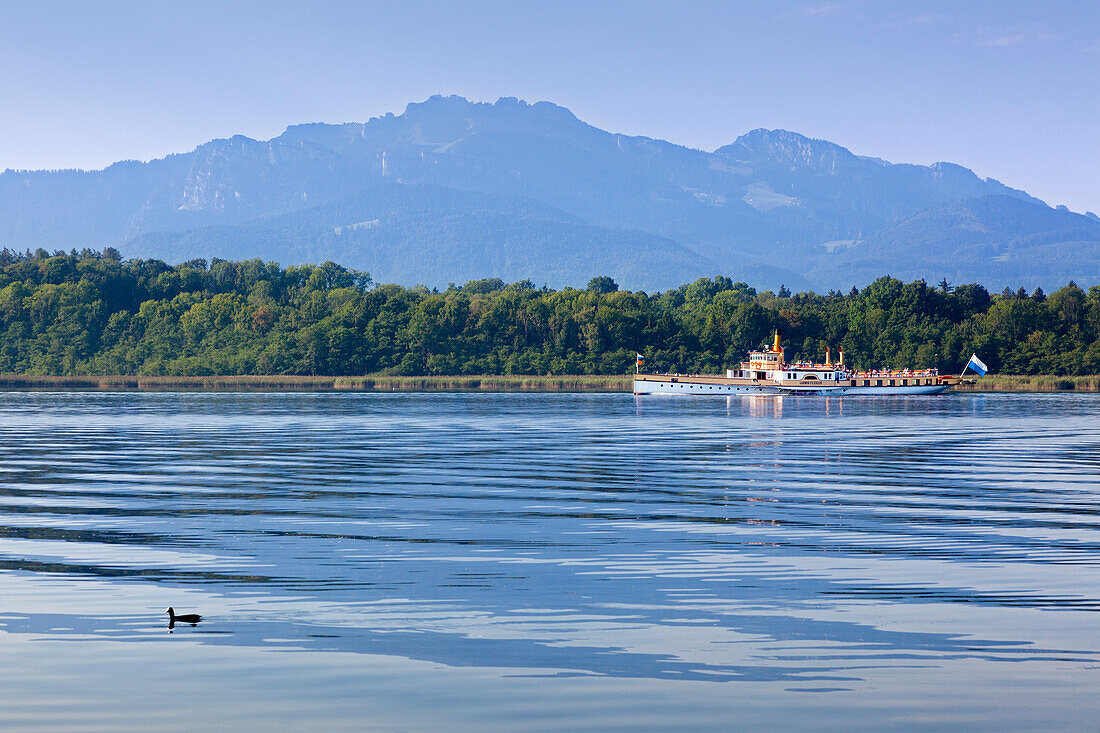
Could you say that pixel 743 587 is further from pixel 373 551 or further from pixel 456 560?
pixel 373 551

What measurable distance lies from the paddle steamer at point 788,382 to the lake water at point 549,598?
4801 inches

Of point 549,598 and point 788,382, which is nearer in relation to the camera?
point 549,598

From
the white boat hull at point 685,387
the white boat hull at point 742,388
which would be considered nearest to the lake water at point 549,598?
the white boat hull at point 742,388

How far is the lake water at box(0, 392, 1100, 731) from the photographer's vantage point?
50.3ft

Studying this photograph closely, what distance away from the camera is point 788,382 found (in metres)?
169

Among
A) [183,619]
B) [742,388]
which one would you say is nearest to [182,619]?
[183,619]

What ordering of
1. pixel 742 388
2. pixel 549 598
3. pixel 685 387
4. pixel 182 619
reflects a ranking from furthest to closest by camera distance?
pixel 685 387 < pixel 742 388 < pixel 549 598 < pixel 182 619

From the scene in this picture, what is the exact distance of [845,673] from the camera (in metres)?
16.5

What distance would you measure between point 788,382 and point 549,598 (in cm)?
15111

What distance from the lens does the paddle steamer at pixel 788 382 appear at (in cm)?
16712

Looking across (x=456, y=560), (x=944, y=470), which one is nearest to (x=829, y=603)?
(x=456, y=560)

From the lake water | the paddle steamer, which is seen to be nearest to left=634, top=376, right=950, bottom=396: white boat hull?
the paddle steamer

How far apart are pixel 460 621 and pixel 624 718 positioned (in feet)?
16.7

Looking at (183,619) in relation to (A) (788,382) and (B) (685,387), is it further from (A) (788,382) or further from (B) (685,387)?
(B) (685,387)
